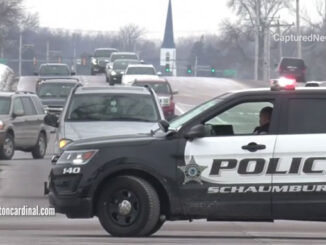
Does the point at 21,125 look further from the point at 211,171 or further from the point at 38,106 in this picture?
the point at 211,171

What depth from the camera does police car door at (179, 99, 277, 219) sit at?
33.8 ft

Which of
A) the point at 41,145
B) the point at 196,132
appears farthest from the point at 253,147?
the point at 41,145

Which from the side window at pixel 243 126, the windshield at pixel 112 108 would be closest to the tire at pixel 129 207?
the side window at pixel 243 126

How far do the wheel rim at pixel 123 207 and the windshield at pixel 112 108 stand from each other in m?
5.22

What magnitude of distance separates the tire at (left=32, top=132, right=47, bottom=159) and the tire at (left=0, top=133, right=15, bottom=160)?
1.28 m

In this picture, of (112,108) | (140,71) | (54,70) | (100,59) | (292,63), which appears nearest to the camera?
(112,108)

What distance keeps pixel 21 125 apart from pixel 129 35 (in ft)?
425

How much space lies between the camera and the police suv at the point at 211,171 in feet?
33.8

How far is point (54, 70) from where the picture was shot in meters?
51.1

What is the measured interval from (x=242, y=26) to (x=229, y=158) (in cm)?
10398

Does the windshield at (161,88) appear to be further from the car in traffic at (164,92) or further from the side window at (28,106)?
the side window at (28,106)

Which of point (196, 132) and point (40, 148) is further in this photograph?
point (40, 148)

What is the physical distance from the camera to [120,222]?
1050 cm

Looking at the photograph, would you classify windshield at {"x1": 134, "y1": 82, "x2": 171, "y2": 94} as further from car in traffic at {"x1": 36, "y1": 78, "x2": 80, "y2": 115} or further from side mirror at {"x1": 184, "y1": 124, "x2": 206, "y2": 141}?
side mirror at {"x1": 184, "y1": 124, "x2": 206, "y2": 141}
